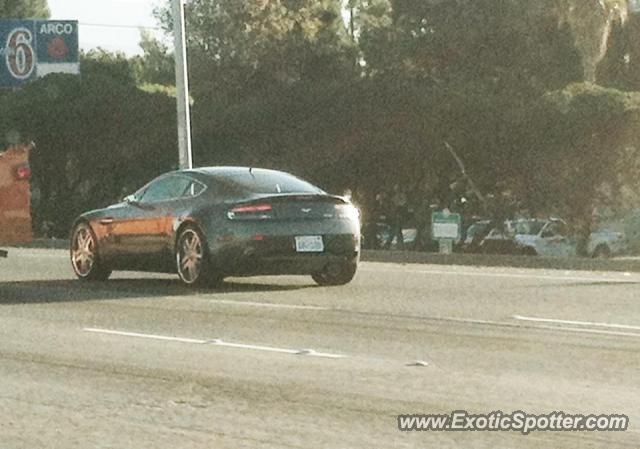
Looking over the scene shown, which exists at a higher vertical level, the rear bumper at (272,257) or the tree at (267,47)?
the tree at (267,47)

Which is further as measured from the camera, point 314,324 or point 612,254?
point 612,254

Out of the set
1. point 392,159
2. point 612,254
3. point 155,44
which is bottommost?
point 612,254

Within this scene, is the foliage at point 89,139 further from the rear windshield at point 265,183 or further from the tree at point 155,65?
the tree at point 155,65

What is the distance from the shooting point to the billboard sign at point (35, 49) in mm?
58531

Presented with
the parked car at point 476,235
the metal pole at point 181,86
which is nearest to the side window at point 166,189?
the metal pole at point 181,86

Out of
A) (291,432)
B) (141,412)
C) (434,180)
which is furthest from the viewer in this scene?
(434,180)

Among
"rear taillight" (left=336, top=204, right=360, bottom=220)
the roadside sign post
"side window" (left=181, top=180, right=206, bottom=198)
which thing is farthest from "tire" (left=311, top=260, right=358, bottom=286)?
the roadside sign post

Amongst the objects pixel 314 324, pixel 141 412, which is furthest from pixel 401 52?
pixel 141 412

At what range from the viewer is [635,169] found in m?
31.6

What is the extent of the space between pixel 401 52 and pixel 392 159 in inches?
715

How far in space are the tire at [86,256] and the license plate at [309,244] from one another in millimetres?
3250

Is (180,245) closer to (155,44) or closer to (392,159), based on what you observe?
(392,159)

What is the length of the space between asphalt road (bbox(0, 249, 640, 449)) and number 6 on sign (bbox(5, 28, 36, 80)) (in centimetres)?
4079

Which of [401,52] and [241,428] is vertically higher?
[401,52]
